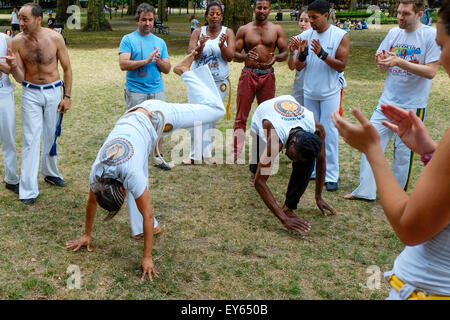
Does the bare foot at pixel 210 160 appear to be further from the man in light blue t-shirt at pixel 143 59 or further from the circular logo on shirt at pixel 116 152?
the circular logo on shirt at pixel 116 152

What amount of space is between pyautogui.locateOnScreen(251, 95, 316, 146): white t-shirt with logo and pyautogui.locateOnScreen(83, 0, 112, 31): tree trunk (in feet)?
87.3

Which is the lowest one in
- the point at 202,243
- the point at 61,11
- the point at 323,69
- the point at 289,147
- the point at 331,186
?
the point at 202,243

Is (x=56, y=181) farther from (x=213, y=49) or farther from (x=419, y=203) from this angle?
(x=419, y=203)

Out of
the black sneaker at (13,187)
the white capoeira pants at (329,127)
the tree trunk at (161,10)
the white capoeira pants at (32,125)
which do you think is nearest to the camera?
the white capoeira pants at (32,125)

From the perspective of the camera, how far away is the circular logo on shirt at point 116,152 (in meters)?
3.43

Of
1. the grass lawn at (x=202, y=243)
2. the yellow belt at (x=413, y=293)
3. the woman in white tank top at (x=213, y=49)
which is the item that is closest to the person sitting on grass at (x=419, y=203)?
the yellow belt at (x=413, y=293)

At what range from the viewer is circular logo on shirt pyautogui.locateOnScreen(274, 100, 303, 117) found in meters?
4.37

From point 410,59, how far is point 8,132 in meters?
4.38

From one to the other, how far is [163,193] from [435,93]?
8072 millimetres

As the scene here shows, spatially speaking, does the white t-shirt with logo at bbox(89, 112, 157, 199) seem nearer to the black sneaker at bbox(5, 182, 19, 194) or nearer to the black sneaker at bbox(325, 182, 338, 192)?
the black sneaker at bbox(5, 182, 19, 194)

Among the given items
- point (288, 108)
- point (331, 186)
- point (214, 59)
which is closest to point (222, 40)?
point (214, 59)

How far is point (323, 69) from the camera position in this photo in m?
5.42

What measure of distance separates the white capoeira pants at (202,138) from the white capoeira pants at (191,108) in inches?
74.9

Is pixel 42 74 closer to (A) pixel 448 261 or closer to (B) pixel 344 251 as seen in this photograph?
(B) pixel 344 251
